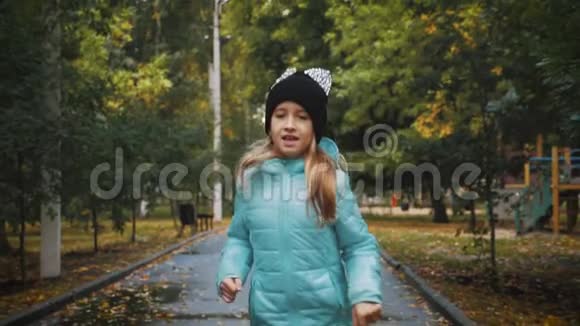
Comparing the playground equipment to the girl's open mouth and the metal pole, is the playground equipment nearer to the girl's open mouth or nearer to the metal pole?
the metal pole

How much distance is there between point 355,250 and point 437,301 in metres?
7.77

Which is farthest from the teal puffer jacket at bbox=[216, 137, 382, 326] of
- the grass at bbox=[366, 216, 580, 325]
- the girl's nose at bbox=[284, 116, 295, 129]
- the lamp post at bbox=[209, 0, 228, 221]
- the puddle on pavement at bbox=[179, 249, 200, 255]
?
the lamp post at bbox=[209, 0, 228, 221]

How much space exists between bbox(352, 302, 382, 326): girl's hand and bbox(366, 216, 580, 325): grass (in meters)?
5.98

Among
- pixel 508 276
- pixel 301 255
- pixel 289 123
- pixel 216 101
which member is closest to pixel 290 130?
pixel 289 123

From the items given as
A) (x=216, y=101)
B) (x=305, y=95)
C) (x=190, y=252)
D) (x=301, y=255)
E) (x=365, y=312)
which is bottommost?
(x=190, y=252)

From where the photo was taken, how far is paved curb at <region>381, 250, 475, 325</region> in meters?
9.43

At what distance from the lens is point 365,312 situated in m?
3.34

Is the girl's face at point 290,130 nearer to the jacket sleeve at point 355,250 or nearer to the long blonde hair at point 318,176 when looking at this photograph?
the long blonde hair at point 318,176

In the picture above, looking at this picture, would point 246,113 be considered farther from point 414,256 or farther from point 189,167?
point 414,256

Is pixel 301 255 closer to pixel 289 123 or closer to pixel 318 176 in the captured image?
pixel 318 176

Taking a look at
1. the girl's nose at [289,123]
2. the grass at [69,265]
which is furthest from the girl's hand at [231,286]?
the grass at [69,265]

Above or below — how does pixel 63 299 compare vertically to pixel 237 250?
below

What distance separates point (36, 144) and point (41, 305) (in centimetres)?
309

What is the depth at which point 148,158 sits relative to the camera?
2267 cm
